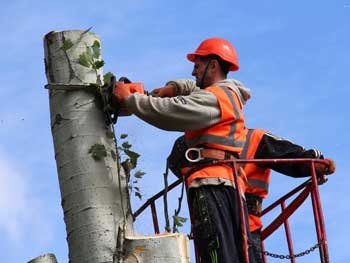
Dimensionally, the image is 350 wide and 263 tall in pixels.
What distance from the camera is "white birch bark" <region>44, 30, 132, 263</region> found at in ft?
18.2

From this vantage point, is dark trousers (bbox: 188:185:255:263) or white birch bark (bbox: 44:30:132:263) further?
dark trousers (bbox: 188:185:255:263)

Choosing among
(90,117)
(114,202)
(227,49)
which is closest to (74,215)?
(114,202)

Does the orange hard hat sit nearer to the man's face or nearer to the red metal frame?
the man's face

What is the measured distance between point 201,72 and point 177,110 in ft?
3.45

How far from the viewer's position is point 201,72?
748 cm

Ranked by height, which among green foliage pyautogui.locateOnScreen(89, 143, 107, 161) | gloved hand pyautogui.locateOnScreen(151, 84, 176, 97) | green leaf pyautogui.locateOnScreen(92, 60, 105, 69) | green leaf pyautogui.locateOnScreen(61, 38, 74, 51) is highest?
gloved hand pyautogui.locateOnScreen(151, 84, 176, 97)

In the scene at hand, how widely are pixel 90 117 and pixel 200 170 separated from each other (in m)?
0.95

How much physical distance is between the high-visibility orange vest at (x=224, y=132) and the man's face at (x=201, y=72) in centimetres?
55

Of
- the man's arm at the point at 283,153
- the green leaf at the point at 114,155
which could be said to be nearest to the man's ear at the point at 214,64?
the man's arm at the point at 283,153

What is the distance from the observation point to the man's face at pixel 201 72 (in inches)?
292

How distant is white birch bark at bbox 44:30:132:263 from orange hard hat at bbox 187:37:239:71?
1.45 metres

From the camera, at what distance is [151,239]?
5371mm

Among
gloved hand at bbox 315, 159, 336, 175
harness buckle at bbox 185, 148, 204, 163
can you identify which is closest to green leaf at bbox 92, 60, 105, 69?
harness buckle at bbox 185, 148, 204, 163

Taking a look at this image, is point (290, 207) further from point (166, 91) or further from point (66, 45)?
point (66, 45)
